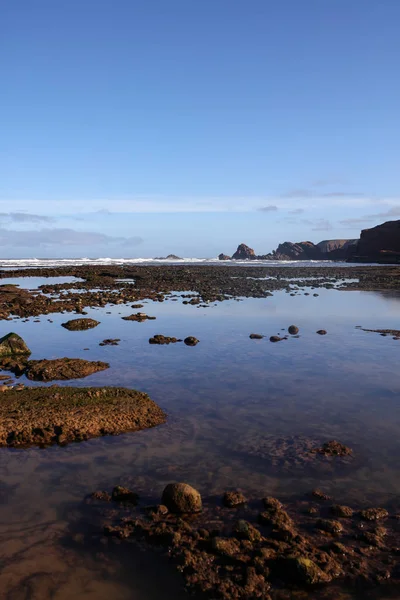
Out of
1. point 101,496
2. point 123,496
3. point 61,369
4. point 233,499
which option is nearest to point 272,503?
point 233,499

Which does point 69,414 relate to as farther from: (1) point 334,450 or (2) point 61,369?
(1) point 334,450

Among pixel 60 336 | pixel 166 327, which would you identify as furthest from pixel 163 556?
pixel 166 327

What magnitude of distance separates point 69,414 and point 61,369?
3.54 meters

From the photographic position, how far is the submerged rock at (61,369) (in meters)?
11.6

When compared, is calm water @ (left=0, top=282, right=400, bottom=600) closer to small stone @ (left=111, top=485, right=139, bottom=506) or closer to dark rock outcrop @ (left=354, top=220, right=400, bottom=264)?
small stone @ (left=111, top=485, right=139, bottom=506)

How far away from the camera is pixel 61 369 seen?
1186 centimetres

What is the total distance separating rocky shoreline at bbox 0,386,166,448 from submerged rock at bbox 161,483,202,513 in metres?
2.79

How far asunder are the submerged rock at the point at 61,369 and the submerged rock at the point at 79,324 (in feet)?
20.9

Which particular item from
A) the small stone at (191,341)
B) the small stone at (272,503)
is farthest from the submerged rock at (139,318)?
the small stone at (272,503)

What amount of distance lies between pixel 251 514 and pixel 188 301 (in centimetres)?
2353

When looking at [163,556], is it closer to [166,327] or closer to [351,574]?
[351,574]

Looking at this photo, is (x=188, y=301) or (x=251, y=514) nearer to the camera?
(x=251, y=514)

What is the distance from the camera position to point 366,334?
60.1ft

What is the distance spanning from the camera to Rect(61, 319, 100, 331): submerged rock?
1905 centimetres
